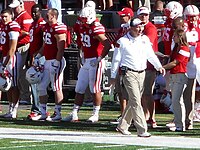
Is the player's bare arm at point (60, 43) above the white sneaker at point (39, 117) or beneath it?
above

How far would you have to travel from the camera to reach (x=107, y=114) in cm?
1939

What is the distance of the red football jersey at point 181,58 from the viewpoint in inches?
618

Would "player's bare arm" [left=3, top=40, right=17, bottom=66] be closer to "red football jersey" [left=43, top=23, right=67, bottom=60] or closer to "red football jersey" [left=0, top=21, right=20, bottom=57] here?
"red football jersey" [left=0, top=21, right=20, bottom=57]

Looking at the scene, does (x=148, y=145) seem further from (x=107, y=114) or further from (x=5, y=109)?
(x=5, y=109)

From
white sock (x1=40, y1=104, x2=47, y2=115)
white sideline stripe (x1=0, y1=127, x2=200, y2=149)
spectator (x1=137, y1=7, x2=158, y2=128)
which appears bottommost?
white sock (x1=40, y1=104, x2=47, y2=115)

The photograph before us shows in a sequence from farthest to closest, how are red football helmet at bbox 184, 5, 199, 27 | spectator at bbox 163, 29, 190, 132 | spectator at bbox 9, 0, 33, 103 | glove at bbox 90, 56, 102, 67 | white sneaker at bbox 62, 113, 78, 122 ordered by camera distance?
spectator at bbox 9, 0, 33, 103 → white sneaker at bbox 62, 113, 78, 122 → glove at bbox 90, 56, 102, 67 → red football helmet at bbox 184, 5, 199, 27 → spectator at bbox 163, 29, 190, 132

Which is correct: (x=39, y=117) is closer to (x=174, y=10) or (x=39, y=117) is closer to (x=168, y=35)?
(x=168, y=35)

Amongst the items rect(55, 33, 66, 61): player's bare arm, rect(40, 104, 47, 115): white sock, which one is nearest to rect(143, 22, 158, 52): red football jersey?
rect(55, 33, 66, 61): player's bare arm

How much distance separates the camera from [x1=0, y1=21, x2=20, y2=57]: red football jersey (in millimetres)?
18328

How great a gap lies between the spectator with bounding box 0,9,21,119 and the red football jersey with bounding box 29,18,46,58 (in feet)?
0.96

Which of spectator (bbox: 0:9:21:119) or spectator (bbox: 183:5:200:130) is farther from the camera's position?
spectator (bbox: 0:9:21:119)

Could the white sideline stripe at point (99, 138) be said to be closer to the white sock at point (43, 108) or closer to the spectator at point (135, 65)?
the spectator at point (135, 65)

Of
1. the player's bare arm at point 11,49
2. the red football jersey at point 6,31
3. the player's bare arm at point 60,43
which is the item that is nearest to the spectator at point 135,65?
the player's bare arm at point 60,43

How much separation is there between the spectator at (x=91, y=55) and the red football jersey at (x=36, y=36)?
936 mm
